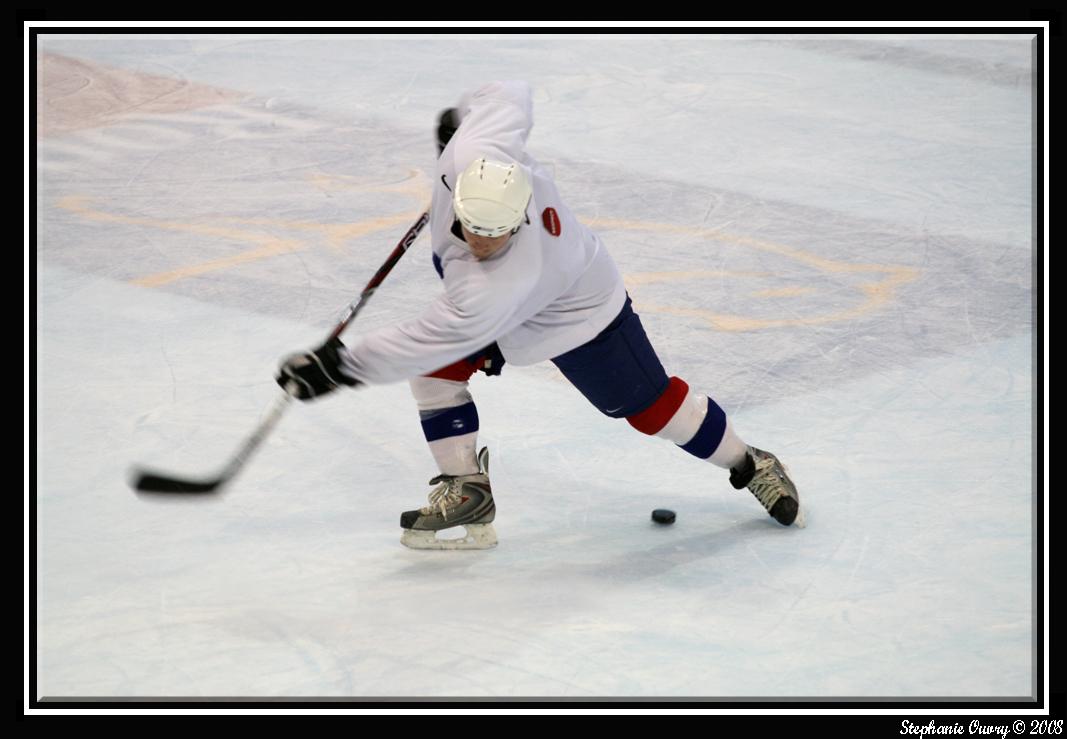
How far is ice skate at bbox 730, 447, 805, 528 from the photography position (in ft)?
12.2

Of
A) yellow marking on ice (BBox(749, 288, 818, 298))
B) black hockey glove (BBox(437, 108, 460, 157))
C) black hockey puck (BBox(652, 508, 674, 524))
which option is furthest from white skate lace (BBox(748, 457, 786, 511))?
yellow marking on ice (BBox(749, 288, 818, 298))

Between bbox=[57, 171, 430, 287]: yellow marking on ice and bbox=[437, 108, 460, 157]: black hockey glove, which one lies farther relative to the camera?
bbox=[57, 171, 430, 287]: yellow marking on ice

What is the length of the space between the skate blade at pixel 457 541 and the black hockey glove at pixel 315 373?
24.0 inches

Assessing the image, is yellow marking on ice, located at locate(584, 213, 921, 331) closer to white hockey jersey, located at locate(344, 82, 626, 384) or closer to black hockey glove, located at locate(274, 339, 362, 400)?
white hockey jersey, located at locate(344, 82, 626, 384)

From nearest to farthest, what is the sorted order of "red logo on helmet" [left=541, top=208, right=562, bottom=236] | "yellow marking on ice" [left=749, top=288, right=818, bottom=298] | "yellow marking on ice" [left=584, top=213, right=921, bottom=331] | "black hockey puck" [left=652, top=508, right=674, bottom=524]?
"red logo on helmet" [left=541, top=208, right=562, bottom=236] < "black hockey puck" [left=652, top=508, right=674, bottom=524] < "yellow marking on ice" [left=584, top=213, right=921, bottom=331] < "yellow marking on ice" [left=749, top=288, right=818, bottom=298]

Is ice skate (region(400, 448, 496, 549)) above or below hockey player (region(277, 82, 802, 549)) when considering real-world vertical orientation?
below

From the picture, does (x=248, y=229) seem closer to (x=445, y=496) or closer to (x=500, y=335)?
(x=445, y=496)

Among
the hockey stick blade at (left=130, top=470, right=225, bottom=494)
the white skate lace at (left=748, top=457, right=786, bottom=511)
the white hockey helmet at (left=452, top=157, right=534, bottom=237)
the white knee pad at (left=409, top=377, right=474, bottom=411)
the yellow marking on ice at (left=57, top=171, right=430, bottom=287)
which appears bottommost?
the white skate lace at (left=748, top=457, right=786, bottom=511)

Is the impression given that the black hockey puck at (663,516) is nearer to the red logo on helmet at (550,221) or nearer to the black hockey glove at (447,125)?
the red logo on helmet at (550,221)

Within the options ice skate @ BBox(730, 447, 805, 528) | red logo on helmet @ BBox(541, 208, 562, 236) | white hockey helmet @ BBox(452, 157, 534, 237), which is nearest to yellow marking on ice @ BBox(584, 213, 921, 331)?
ice skate @ BBox(730, 447, 805, 528)

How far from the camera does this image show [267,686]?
3.07 m

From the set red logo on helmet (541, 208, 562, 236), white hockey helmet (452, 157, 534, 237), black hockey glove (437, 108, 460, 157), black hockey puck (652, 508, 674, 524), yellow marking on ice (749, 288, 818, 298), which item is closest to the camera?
white hockey helmet (452, 157, 534, 237)

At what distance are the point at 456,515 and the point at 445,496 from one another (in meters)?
0.05

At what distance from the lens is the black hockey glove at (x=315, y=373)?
3211 millimetres
